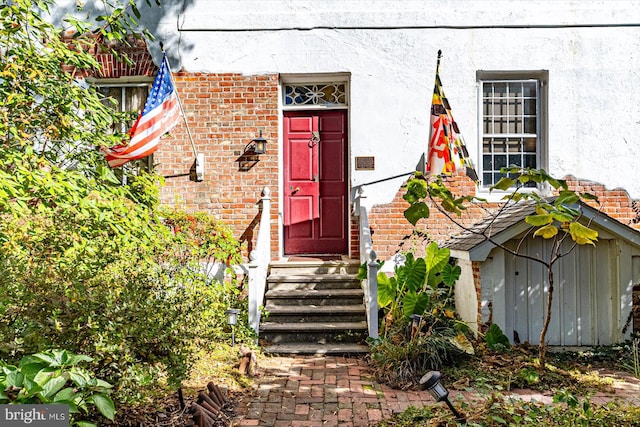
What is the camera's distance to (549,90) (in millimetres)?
8625

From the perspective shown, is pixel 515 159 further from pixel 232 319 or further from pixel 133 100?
pixel 133 100

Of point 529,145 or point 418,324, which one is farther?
point 529,145

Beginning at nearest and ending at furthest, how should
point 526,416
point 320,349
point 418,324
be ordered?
point 526,416 → point 418,324 → point 320,349

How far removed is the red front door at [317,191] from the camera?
9.14 m

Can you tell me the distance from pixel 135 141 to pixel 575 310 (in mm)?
6252

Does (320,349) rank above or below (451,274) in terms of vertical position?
below

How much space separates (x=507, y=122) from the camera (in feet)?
29.2

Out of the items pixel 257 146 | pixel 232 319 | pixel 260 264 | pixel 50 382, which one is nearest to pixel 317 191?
pixel 257 146

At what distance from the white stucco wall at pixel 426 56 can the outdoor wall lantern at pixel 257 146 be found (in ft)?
3.65

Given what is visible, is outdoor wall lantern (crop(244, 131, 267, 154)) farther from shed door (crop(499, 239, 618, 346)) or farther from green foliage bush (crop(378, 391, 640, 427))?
green foliage bush (crop(378, 391, 640, 427))

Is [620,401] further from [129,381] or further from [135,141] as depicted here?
[135,141]

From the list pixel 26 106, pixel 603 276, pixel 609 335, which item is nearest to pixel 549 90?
pixel 603 276

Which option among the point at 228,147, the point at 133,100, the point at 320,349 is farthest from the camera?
the point at 133,100

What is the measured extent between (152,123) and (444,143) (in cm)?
422
